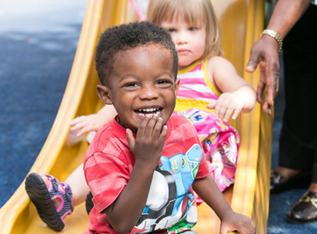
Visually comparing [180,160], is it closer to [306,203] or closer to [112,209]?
[112,209]

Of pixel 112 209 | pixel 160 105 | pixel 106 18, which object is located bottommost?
pixel 112 209

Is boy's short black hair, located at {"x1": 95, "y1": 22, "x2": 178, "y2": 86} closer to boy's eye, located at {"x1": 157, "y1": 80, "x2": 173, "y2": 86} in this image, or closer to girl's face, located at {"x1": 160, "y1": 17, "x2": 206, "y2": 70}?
boy's eye, located at {"x1": 157, "y1": 80, "x2": 173, "y2": 86}

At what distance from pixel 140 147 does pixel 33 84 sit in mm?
3086

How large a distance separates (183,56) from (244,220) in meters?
0.89

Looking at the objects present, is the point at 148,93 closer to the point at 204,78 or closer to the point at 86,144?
the point at 204,78

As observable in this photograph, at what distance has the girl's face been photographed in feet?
6.35

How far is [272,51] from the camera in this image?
1673 millimetres

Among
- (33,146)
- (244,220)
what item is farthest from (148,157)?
(33,146)

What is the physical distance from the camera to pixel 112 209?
1102 mm

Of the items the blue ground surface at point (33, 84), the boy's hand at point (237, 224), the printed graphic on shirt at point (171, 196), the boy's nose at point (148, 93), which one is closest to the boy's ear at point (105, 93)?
the boy's nose at point (148, 93)

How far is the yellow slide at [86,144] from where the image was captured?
4.97 feet

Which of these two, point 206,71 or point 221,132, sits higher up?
point 206,71

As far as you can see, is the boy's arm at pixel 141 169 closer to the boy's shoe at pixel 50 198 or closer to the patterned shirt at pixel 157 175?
the patterned shirt at pixel 157 175

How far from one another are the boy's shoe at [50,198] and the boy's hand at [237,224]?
1.92 ft
